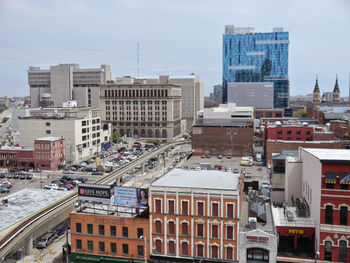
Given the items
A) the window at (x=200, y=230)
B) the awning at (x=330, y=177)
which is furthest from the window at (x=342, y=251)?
the window at (x=200, y=230)

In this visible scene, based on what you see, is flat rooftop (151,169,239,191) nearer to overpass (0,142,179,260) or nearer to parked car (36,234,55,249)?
overpass (0,142,179,260)

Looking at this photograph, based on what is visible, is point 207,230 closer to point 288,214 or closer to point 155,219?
point 155,219

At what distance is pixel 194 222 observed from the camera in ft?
136

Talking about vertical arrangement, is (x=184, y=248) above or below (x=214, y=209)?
below

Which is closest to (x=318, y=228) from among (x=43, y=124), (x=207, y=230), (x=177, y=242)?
(x=207, y=230)

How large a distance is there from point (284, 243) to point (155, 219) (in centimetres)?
1571

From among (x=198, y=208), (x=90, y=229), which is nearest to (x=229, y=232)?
(x=198, y=208)

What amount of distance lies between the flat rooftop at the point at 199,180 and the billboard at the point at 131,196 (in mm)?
2148

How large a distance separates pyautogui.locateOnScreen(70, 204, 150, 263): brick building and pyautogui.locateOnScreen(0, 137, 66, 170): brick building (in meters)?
62.2

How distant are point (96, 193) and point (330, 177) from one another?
28.2 meters

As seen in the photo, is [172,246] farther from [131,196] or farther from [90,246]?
[90,246]

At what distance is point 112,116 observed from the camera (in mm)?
179125

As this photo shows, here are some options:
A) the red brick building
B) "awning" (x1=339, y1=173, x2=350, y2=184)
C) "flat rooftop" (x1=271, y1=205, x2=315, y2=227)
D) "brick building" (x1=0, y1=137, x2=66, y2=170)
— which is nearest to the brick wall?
"brick building" (x1=0, y1=137, x2=66, y2=170)

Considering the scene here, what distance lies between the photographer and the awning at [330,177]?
38.8 metres
